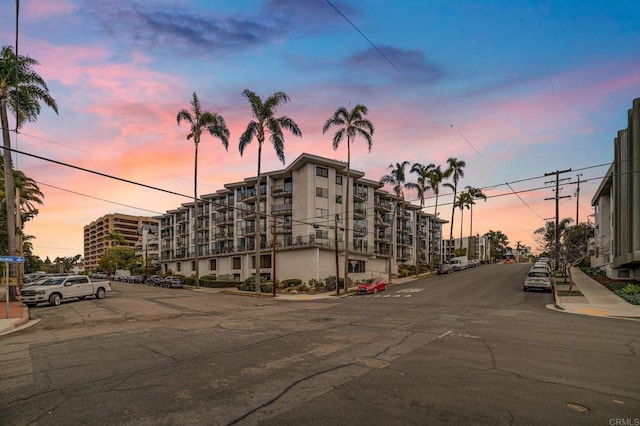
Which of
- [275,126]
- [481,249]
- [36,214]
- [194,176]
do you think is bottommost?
[481,249]

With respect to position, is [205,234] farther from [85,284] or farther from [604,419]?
[604,419]

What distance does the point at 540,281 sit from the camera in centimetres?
2828

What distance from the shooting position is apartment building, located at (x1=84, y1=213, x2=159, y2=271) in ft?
532

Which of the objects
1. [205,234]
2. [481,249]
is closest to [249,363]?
[205,234]

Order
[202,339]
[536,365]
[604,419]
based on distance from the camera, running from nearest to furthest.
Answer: [604,419], [536,365], [202,339]

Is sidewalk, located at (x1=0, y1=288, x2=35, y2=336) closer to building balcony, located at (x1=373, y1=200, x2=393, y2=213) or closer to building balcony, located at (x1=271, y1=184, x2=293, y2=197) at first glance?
building balcony, located at (x1=271, y1=184, x2=293, y2=197)

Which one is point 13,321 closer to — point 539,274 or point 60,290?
point 60,290

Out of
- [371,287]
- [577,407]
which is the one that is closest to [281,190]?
[371,287]

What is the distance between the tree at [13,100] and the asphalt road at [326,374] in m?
14.3

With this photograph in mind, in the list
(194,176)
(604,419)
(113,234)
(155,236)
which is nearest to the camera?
(604,419)

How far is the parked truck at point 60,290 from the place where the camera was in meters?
24.1

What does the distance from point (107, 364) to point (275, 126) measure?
107 feet

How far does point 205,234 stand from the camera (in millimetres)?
73812

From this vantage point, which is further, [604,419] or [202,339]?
[202,339]
